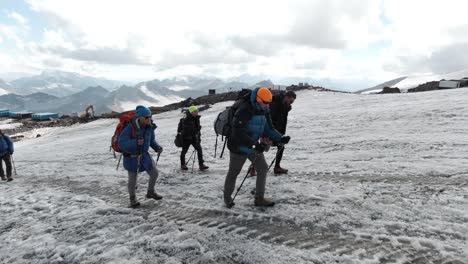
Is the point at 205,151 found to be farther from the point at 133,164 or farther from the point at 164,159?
the point at 133,164

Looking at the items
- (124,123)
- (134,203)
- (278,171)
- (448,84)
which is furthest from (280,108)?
(448,84)

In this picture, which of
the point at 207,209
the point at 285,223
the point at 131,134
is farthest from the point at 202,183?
the point at 285,223

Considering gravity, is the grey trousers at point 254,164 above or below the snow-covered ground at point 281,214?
above

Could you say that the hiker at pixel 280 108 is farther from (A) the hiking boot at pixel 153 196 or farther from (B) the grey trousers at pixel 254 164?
(A) the hiking boot at pixel 153 196

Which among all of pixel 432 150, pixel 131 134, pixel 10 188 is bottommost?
pixel 10 188

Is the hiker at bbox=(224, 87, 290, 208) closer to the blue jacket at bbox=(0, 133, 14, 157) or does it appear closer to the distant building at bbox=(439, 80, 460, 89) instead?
the blue jacket at bbox=(0, 133, 14, 157)

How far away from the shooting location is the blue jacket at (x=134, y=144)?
6723mm

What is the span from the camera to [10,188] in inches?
438

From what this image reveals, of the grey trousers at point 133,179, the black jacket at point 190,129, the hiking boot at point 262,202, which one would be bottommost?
the hiking boot at point 262,202

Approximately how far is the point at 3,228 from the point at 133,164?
3.15 metres

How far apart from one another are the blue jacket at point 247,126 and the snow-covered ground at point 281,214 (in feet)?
4.63

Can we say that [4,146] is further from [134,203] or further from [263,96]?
[263,96]

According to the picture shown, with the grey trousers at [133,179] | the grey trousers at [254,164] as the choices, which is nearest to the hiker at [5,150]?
the grey trousers at [133,179]

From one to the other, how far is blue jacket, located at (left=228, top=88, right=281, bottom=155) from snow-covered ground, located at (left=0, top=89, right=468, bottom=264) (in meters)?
1.41
